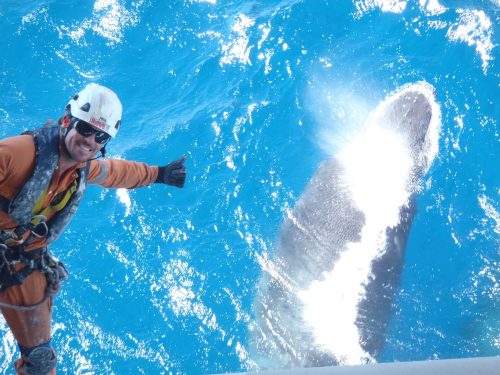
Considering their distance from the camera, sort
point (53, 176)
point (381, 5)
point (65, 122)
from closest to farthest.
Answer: point (53, 176) → point (65, 122) → point (381, 5)

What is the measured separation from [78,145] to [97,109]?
1.35 feet

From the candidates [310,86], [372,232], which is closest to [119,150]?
[310,86]

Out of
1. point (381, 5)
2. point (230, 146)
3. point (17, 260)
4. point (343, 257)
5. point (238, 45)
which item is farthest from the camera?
point (381, 5)

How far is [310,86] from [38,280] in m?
7.97

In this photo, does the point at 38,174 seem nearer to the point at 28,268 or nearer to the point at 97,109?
the point at 97,109

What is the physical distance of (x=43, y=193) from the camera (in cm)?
511

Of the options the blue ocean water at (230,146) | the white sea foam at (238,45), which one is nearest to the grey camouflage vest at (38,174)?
the blue ocean water at (230,146)

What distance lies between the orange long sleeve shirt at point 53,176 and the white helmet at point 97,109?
51 cm

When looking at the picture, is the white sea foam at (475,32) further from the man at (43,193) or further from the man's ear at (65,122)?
the man's ear at (65,122)

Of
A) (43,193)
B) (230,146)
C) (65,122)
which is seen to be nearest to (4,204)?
(43,193)

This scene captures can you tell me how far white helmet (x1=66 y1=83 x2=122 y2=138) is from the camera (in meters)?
5.25

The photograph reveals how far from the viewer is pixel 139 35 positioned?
13016 mm

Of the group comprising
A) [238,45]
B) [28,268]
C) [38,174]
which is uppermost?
[38,174]

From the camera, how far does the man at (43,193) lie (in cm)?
491
